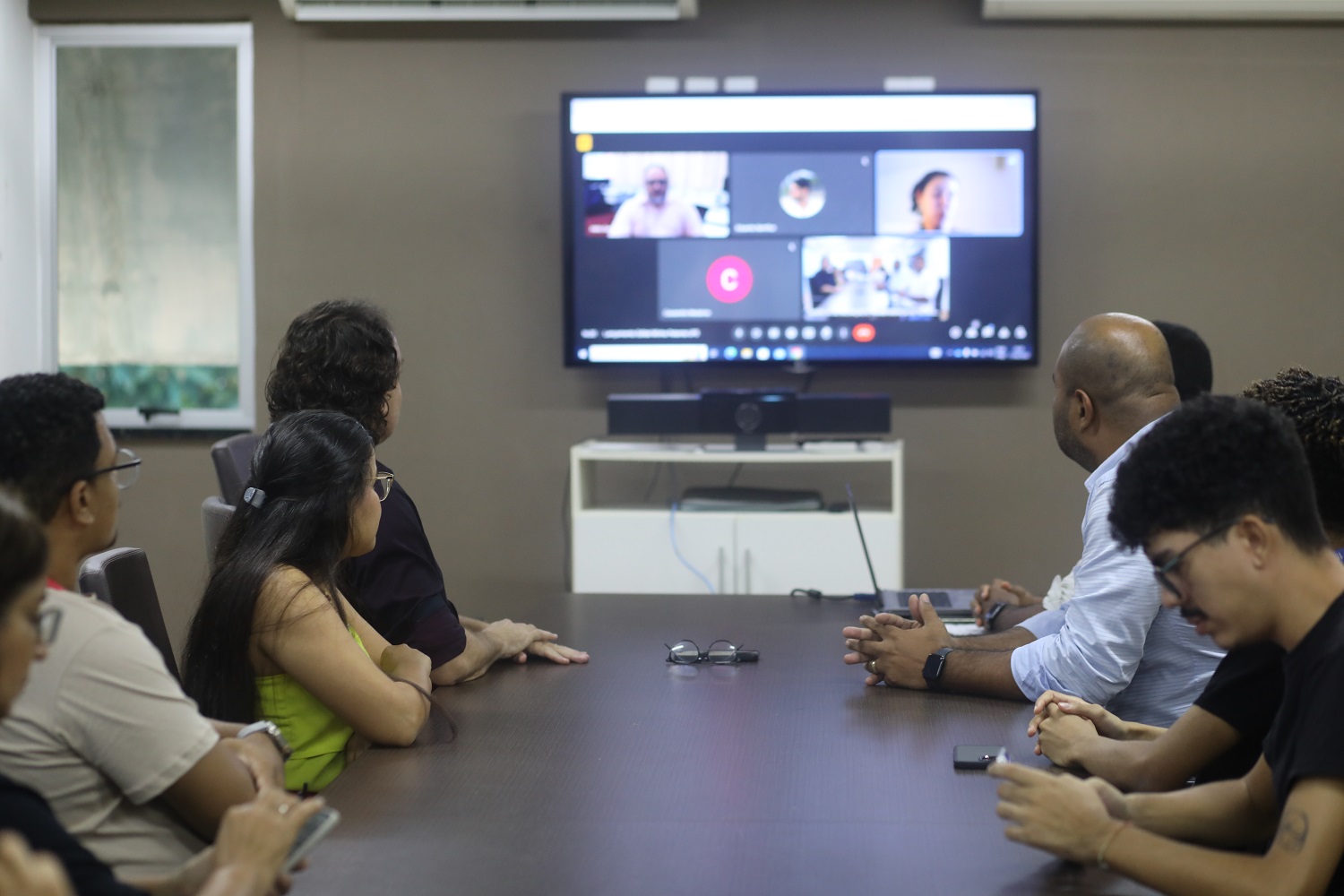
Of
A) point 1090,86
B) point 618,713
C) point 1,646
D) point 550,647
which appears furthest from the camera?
point 1090,86

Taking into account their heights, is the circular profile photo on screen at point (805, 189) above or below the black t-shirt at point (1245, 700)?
above

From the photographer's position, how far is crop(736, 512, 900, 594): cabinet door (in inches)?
156

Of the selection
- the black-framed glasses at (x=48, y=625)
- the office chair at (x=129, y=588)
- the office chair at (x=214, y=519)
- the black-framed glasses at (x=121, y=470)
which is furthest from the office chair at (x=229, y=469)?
the black-framed glasses at (x=48, y=625)

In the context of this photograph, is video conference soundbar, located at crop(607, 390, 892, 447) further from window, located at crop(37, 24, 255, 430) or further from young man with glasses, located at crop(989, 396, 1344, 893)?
young man with glasses, located at crop(989, 396, 1344, 893)

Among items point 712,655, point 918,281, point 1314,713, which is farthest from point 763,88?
point 1314,713

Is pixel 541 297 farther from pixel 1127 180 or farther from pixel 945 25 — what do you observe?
pixel 1127 180

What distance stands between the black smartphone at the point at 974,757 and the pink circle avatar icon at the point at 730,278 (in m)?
2.83

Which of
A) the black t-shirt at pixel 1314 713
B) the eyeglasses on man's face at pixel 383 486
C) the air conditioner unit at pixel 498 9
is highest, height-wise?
the air conditioner unit at pixel 498 9

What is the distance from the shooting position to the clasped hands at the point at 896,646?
2.03m

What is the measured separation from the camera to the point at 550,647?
2.23 meters

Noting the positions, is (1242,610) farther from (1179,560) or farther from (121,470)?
(121,470)

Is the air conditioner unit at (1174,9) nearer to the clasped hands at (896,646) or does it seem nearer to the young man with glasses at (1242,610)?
the clasped hands at (896,646)

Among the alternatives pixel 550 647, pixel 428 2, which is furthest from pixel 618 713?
pixel 428 2

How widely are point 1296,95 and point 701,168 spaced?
2029 mm
